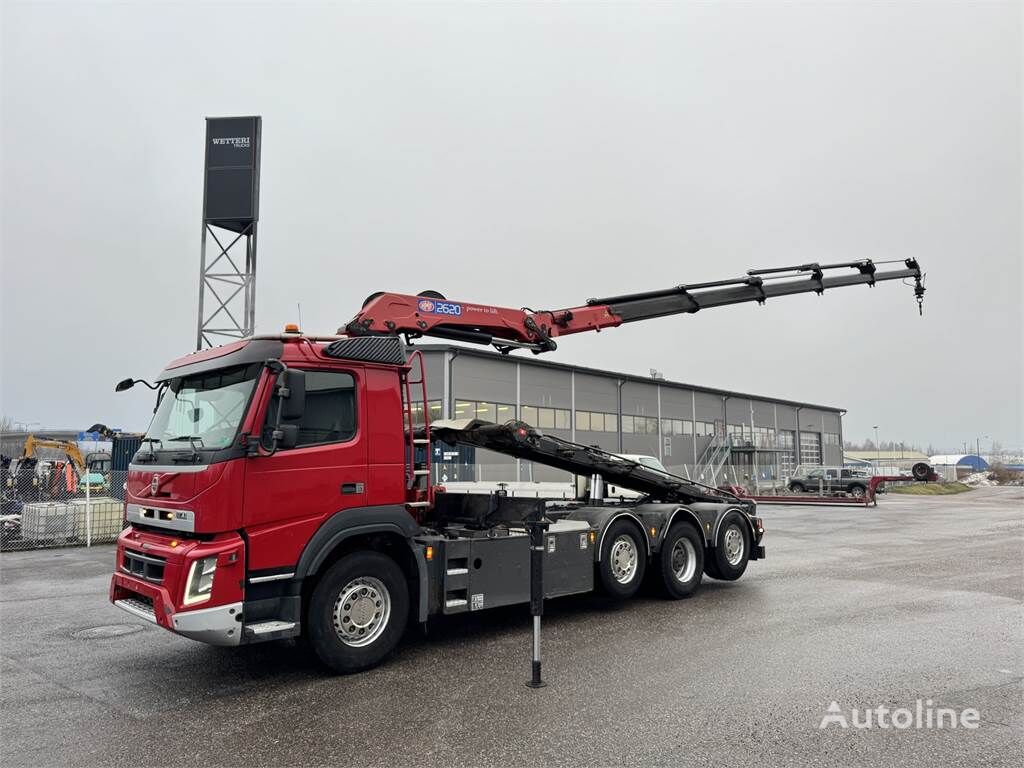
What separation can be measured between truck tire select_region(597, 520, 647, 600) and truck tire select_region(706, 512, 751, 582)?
1.80 meters

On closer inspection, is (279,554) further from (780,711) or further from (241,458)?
(780,711)

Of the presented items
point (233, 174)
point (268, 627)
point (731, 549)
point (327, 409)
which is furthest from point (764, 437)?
point (268, 627)

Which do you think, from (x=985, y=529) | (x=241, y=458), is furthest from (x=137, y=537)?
(x=985, y=529)

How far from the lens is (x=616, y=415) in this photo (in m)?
41.9

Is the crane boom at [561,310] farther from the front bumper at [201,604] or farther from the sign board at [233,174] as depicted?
the sign board at [233,174]

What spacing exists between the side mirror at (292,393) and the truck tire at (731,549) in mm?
6829

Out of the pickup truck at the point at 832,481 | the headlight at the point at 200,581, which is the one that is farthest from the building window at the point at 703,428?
the headlight at the point at 200,581

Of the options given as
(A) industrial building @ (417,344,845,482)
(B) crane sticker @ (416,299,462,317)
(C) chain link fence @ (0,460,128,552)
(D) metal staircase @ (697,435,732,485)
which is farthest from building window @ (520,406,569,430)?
(B) crane sticker @ (416,299,462,317)

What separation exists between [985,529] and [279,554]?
20.3 metres

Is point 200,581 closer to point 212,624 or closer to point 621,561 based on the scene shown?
point 212,624

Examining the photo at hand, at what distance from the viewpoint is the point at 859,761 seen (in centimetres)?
434

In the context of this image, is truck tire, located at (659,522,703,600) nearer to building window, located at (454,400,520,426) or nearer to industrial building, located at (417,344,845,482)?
industrial building, located at (417,344,845,482)

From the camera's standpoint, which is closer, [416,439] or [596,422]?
[416,439]

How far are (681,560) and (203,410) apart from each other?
21.6 ft
